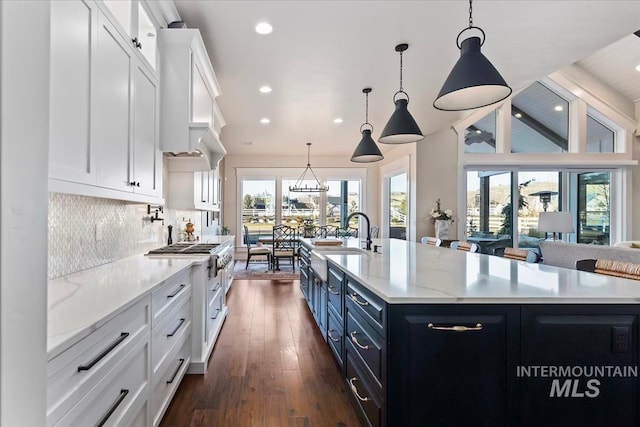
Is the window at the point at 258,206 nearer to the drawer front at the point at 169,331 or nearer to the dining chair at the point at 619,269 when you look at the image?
the drawer front at the point at 169,331

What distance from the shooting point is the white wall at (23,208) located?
1.71 ft

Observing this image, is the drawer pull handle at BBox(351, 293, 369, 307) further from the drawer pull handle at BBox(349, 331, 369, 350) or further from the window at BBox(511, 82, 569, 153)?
the window at BBox(511, 82, 569, 153)

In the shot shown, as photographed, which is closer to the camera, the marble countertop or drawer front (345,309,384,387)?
the marble countertop

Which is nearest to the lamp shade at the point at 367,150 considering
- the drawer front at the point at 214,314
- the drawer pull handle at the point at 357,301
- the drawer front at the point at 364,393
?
the drawer front at the point at 214,314

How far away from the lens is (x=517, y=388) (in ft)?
4.41

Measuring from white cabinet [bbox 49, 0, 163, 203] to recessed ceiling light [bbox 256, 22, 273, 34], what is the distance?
127cm

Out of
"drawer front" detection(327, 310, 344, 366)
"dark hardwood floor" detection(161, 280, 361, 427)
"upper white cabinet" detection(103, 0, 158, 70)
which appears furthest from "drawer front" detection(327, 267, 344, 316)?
"upper white cabinet" detection(103, 0, 158, 70)

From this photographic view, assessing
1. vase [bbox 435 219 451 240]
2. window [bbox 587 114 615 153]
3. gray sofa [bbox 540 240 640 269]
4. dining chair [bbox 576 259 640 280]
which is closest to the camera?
dining chair [bbox 576 259 640 280]

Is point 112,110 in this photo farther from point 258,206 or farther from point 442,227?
point 258,206

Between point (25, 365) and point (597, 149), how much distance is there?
30.1 ft

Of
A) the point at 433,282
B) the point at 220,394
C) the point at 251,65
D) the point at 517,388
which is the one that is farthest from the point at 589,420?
the point at 251,65

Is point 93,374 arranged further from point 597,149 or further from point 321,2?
point 597,149

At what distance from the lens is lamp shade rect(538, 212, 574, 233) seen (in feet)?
17.0

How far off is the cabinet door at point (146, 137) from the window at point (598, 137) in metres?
8.28
